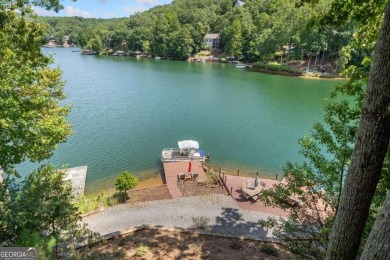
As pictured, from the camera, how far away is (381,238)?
2.36 meters

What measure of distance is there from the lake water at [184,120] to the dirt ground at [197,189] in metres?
3.85

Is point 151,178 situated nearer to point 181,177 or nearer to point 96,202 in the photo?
point 181,177

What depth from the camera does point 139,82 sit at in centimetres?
4866

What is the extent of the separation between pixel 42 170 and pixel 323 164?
736cm

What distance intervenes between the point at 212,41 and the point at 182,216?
8286 centimetres

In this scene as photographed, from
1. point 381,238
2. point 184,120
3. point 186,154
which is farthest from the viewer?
point 184,120

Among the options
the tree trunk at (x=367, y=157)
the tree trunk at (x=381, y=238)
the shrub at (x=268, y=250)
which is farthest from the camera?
the shrub at (x=268, y=250)

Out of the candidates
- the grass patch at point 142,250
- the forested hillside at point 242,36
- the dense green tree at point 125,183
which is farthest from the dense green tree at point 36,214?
the forested hillside at point 242,36

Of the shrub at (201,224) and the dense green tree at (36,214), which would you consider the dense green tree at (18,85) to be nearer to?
the dense green tree at (36,214)

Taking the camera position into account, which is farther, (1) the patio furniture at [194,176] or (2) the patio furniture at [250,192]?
(1) the patio furniture at [194,176]

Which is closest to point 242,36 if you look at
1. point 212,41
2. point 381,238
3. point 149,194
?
point 212,41

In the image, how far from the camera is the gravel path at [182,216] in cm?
1062

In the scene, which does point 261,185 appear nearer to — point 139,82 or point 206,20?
point 139,82

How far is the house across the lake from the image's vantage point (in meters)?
85.8
